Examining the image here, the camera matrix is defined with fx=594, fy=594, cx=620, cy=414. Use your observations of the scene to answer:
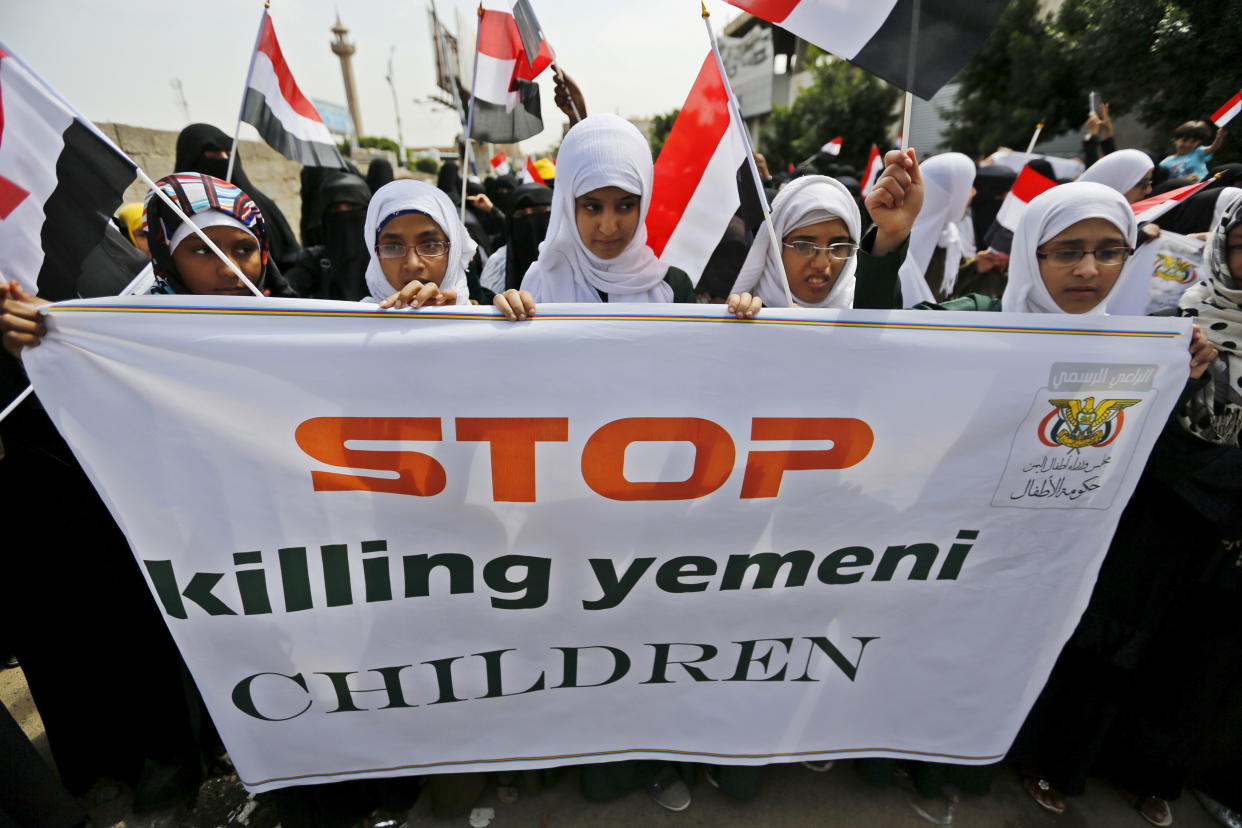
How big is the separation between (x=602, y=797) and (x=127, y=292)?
2155 millimetres

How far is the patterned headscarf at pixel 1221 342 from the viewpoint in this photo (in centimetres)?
167

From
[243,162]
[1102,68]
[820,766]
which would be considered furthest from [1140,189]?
[1102,68]

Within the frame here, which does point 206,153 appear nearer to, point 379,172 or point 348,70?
point 379,172

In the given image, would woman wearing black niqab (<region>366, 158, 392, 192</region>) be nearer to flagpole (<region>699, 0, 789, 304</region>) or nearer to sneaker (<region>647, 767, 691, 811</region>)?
flagpole (<region>699, 0, 789, 304</region>)

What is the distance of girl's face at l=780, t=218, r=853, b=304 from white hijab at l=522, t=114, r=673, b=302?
0.43 metres

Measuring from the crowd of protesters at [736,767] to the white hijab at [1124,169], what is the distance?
278 centimetres

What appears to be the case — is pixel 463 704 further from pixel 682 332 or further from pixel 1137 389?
pixel 1137 389

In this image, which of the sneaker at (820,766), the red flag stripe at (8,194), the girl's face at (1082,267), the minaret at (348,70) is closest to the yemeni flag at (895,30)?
the girl's face at (1082,267)

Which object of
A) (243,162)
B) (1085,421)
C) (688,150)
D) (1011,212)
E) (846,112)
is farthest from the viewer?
(846,112)

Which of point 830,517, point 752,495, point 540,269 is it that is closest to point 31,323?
point 540,269

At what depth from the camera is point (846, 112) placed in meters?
24.9

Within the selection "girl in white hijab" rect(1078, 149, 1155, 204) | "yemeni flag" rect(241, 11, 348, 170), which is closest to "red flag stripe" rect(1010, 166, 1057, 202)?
"girl in white hijab" rect(1078, 149, 1155, 204)

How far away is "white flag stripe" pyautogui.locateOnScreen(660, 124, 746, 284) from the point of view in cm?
216

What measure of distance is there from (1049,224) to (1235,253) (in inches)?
22.5
